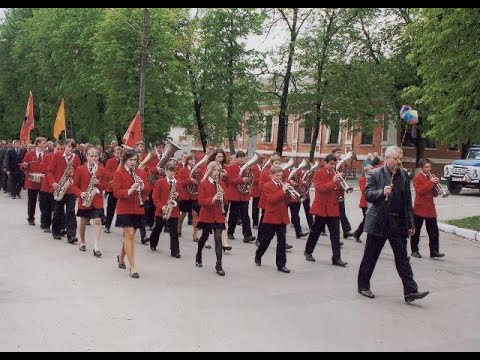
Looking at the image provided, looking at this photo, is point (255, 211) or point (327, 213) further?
point (255, 211)

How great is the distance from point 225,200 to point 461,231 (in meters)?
6.54

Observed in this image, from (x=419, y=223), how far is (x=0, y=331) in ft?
25.5

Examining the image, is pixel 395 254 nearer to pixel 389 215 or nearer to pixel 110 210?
pixel 389 215

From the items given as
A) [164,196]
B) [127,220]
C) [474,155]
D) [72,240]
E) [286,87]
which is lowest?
[72,240]

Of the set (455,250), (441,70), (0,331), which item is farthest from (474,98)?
(0,331)

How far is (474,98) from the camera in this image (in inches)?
623

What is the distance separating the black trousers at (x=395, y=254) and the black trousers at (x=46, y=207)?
7.34 meters

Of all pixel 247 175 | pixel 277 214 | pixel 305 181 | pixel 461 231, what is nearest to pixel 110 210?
pixel 247 175

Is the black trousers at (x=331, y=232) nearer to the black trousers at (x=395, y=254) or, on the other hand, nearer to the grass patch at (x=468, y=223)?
the black trousers at (x=395, y=254)

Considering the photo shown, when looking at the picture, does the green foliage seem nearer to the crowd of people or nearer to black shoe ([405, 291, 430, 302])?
the crowd of people

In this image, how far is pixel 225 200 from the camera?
11.4m

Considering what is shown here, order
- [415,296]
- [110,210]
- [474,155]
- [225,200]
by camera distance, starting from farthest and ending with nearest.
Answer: [474,155]
[110,210]
[225,200]
[415,296]

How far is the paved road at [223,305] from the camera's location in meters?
5.88

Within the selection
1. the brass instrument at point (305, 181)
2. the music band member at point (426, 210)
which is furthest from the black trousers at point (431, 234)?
the brass instrument at point (305, 181)
